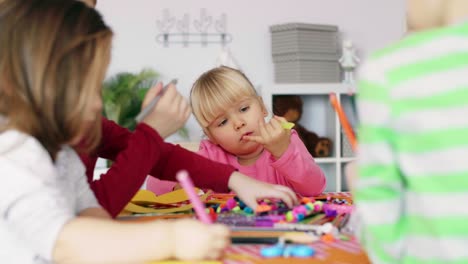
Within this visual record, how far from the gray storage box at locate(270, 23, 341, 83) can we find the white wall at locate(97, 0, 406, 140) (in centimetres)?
14

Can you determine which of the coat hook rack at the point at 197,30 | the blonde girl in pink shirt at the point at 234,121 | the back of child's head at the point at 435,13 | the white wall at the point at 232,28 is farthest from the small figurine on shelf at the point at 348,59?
the back of child's head at the point at 435,13

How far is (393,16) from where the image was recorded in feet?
12.0

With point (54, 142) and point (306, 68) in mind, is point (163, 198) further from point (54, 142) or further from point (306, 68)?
point (306, 68)

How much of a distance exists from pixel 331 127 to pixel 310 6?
69 centimetres

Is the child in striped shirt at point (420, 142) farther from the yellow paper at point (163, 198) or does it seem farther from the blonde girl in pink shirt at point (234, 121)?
the blonde girl in pink shirt at point (234, 121)

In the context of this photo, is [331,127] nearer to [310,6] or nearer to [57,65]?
[310,6]

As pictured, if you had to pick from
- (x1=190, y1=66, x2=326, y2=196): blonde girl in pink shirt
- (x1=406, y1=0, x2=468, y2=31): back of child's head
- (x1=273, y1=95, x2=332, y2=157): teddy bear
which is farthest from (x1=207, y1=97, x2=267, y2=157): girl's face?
(x1=273, y1=95, x2=332, y2=157): teddy bear

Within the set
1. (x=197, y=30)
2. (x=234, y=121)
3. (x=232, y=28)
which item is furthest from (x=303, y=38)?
(x=234, y=121)

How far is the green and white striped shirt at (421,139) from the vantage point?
0.56m

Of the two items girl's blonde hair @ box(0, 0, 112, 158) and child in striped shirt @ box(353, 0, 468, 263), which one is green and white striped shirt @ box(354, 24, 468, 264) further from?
girl's blonde hair @ box(0, 0, 112, 158)

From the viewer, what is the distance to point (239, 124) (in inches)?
66.1

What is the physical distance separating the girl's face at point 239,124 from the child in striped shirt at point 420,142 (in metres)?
1.08

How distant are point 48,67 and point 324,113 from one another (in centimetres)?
289

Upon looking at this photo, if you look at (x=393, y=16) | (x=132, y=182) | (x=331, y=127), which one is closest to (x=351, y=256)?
(x=132, y=182)
